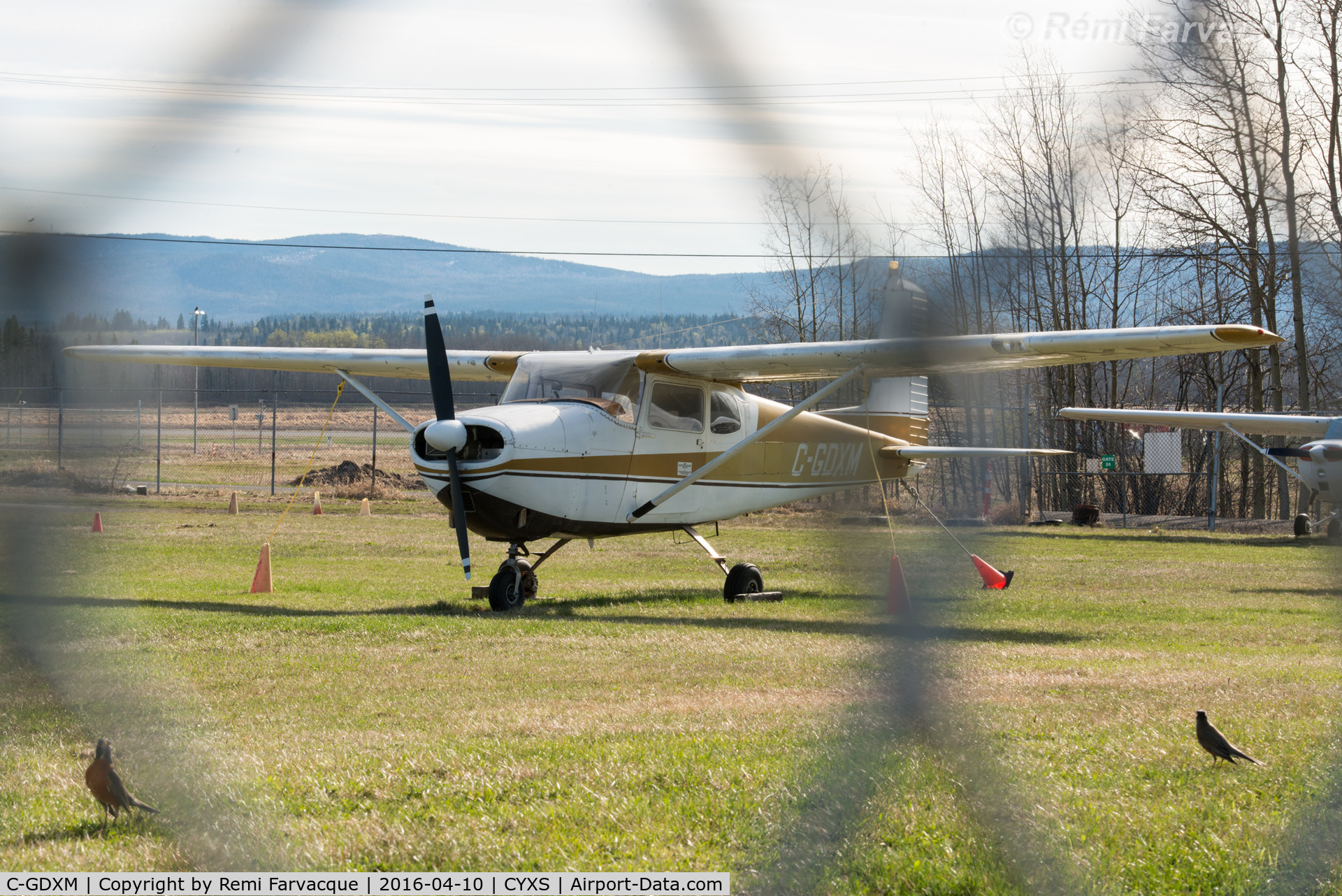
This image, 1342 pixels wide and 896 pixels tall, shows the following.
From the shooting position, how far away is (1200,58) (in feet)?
8.01

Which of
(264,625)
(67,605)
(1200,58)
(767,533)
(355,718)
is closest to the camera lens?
(1200,58)

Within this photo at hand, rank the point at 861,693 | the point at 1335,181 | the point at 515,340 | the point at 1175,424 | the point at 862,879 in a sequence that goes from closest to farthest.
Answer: the point at 1335,181
the point at 861,693
the point at 862,879
the point at 1175,424
the point at 515,340

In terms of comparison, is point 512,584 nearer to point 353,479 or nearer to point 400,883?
point 400,883

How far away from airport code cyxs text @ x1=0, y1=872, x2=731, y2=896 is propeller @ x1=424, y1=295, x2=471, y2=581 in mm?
7617

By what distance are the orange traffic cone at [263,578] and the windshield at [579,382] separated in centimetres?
322

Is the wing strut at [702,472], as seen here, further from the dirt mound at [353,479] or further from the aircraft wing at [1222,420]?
the dirt mound at [353,479]

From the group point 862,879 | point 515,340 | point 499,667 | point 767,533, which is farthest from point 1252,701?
point 515,340

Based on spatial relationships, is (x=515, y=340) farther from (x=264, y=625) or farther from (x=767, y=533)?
(x=264, y=625)

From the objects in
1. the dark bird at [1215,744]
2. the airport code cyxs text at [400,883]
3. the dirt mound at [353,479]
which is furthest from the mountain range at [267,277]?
the dirt mound at [353,479]

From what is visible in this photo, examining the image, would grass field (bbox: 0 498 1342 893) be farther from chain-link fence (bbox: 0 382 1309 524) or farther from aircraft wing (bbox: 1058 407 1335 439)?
aircraft wing (bbox: 1058 407 1335 439)

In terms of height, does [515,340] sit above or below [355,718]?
above

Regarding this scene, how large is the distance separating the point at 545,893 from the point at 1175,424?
2027 cm

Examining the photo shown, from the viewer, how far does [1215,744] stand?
512 cm

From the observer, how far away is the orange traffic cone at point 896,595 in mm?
2357
